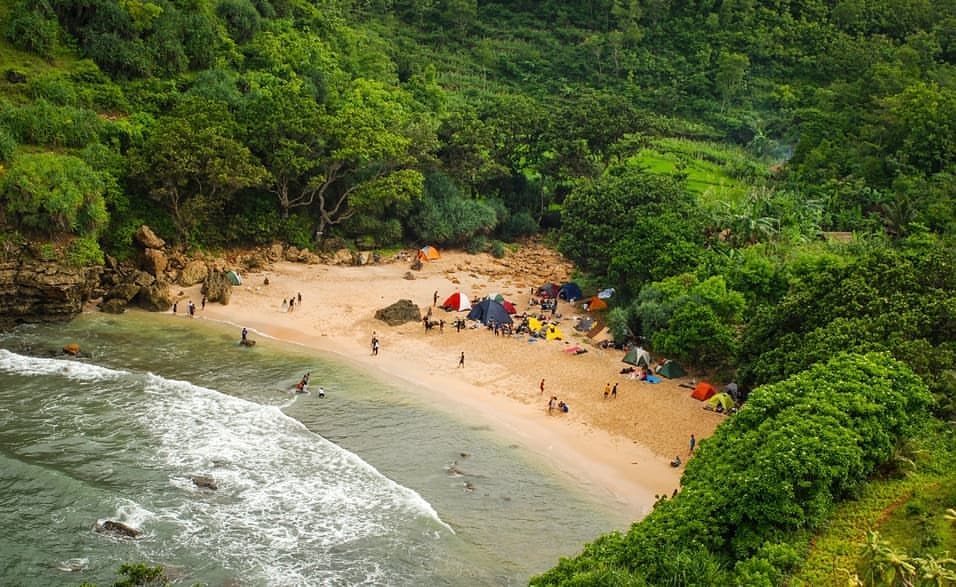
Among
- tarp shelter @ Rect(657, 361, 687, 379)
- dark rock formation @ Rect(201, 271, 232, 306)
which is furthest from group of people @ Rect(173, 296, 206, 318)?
tarp shelter @ Rect(657, 361, 687, 379)

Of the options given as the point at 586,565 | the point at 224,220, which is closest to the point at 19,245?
the point at 224,220

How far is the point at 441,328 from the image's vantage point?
45500mm

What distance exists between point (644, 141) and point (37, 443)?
4915cm

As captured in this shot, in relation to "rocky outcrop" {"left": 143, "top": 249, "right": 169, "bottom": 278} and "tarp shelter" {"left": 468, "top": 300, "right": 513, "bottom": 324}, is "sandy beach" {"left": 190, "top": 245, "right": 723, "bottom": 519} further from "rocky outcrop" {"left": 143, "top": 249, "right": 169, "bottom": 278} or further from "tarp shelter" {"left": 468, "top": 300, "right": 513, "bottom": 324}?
"rocky outcrop" {"left": 143, "top": 249, "right": 169, "bottom": 278}

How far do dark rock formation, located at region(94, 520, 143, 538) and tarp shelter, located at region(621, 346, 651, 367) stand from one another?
24533mm

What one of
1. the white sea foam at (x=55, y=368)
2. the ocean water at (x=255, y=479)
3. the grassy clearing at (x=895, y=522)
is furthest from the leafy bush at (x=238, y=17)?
the grassy clearing at (x=895, y=522)

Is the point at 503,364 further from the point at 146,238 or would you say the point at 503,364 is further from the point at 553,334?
the point at 146,238

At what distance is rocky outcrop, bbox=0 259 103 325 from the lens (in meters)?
41.7

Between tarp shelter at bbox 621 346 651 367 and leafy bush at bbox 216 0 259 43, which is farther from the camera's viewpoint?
leafy bush at bbox 216 0 259 43

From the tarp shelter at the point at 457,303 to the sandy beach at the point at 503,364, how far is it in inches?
24.9

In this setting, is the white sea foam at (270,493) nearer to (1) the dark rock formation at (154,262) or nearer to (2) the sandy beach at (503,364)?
(2) the sandy beach at (503,364)

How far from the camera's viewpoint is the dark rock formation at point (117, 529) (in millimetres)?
25688

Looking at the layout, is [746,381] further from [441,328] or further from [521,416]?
[441,328]

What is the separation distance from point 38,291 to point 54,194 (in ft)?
17.6
